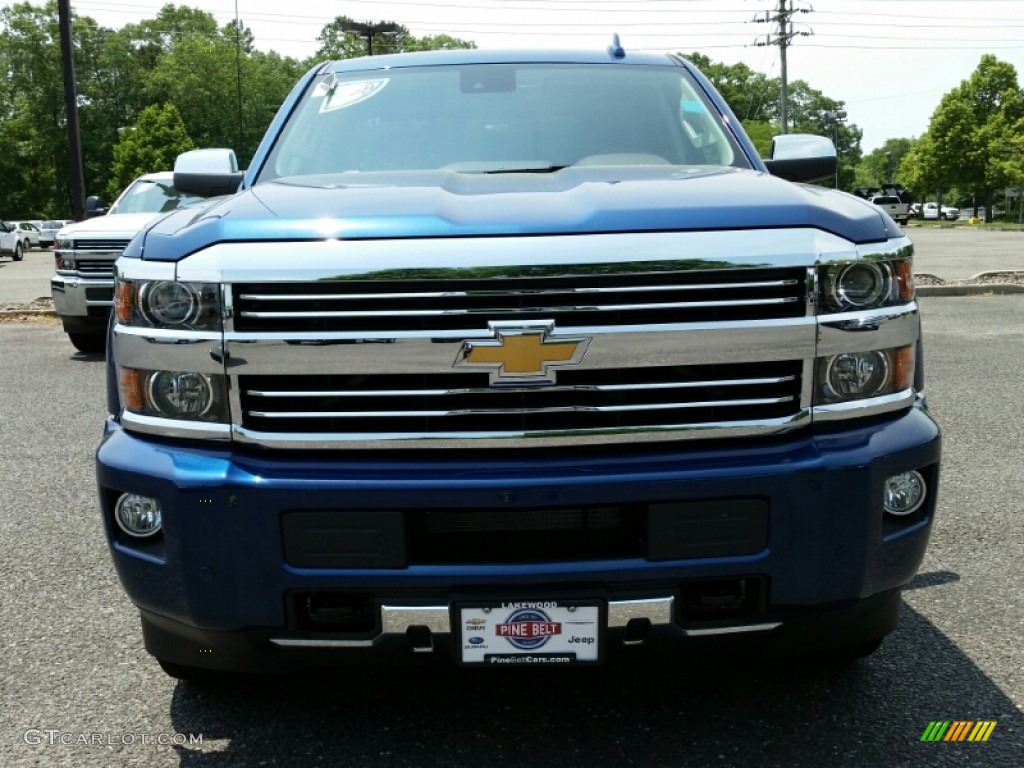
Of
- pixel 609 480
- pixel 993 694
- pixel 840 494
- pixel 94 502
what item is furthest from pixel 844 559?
pixel 94 502

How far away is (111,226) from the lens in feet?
36.5

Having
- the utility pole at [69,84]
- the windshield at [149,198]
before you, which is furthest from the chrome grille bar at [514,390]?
the utility pole at [69,84]

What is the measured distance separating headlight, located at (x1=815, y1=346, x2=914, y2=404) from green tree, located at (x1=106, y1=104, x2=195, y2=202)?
72924 millimetres

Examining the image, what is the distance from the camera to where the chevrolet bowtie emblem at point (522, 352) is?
2385 millimetres

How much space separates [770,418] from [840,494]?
0.23 meters

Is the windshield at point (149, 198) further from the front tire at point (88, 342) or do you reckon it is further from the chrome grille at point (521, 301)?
the chrome grille at point (521, 301)

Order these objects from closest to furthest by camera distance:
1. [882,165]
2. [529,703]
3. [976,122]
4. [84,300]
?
[529,703] < [84,300] < [976,122] < [882,165]

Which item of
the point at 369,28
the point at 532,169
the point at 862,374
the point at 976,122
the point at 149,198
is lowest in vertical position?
the point at 862,374

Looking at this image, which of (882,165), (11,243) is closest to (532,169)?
(11,243)

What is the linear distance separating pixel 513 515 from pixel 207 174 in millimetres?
2060

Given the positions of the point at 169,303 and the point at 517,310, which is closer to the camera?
the point at 517,310

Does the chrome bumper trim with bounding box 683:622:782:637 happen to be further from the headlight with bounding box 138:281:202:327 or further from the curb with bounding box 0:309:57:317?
the curb with bounding box 0:309:57:317

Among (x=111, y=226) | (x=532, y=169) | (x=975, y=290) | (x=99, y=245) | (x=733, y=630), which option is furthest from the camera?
(x=975, y=290)

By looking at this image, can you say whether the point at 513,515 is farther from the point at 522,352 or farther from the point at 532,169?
the point at 532,169
